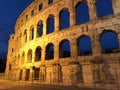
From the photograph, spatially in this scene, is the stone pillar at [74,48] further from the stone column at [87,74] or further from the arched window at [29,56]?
the arched window at [29,56]

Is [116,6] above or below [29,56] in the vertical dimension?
above

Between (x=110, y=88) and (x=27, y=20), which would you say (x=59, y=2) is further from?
(x=110, y=88)

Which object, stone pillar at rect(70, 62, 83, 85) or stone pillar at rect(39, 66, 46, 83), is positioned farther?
stone pillar at rect(39, 66, 46, 83)

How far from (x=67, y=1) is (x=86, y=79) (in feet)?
30.0

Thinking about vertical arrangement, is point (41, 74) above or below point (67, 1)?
below

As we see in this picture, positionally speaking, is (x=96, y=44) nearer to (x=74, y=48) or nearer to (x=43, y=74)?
(x=74, y=48)

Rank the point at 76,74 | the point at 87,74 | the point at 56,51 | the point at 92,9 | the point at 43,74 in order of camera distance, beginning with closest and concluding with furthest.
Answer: the point at 87,74 → the point at 76,74 → the point at 92,9 → the point at 56,51 → the point at 43,74

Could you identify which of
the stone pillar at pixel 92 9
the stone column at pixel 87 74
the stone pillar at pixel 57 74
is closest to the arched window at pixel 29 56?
the stone pillar at pixel 57 74

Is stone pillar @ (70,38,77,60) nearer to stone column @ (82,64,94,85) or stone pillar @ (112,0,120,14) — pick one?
stone column @ (82,64,94,85)

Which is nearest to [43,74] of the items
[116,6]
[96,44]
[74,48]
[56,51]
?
[56,51]

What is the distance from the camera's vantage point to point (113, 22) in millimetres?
13516

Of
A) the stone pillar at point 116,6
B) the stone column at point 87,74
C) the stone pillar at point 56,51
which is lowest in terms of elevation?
the stone column at point 87,74

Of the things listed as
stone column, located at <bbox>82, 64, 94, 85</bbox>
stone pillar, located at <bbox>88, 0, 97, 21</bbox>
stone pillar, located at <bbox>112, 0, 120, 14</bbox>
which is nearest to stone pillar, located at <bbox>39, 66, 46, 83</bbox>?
stone column, located at <bbox>82, 64, 94, 85</bbox>

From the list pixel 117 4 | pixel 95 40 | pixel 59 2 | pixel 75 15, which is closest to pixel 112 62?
pixel 95 40
